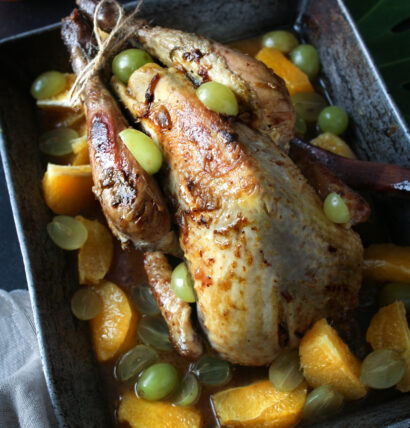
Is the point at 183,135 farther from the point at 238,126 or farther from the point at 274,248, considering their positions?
the point at 274,248

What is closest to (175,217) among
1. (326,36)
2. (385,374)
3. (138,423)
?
(138,423)

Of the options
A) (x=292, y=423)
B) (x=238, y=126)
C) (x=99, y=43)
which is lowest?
(x=292, y=423)

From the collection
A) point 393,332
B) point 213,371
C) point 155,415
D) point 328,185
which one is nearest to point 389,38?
point 328,185

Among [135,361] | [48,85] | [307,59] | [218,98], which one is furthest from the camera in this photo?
[307,59]

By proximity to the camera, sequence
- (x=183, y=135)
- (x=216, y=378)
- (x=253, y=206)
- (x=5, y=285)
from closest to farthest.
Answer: (x=253, y=206) < (x=183, y=135) < (x=216, y=378) < (x=5, y=285)

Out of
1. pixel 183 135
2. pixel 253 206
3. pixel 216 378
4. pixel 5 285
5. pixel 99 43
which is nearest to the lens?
pixel 253 206

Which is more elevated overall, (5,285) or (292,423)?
(5,285)

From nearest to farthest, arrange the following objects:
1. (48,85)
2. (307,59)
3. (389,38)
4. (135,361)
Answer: (135,361), (48,85), (307,59), (389,38)

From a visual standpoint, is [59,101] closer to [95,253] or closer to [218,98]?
[95,253]

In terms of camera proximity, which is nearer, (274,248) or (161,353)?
(274,248)
